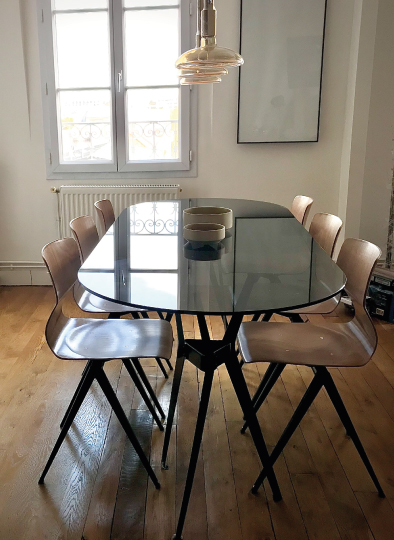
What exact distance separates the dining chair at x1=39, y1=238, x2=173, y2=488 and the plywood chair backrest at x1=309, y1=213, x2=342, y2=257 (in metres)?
0.99

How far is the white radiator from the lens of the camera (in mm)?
4051

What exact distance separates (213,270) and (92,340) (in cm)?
59

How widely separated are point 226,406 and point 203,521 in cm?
74

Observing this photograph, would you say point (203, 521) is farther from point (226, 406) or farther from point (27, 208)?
point (27, 208)

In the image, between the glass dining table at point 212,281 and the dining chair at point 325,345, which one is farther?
the dining chair at point 325,345

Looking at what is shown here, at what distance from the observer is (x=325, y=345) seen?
188cm

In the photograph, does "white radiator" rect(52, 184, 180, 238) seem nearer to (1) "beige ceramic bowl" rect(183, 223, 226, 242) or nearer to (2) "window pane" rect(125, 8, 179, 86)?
(2) "window pane" rect(125, 8, 179, 86)

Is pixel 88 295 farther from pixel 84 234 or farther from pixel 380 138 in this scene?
pixel 380 138

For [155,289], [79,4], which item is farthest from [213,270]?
[79,4]

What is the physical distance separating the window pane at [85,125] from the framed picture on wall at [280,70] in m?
1.13

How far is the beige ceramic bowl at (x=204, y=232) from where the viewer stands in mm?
2109

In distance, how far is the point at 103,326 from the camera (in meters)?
2.06

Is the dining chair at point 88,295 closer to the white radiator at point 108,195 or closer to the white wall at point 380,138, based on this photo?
the white radiator at point 108,195

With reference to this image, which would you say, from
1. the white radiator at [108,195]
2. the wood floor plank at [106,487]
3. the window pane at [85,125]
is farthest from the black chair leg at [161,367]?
the window pane at [85,125]
